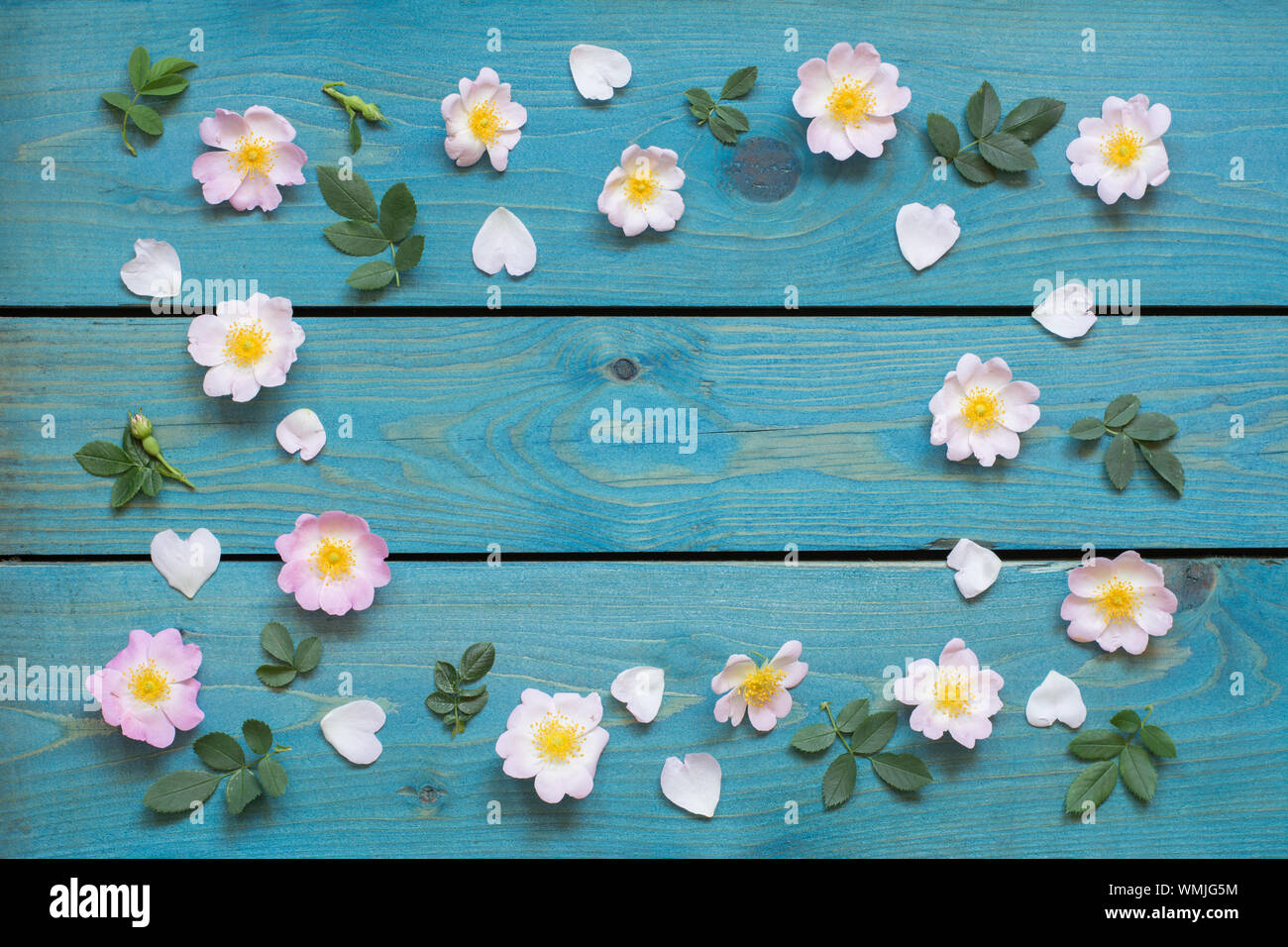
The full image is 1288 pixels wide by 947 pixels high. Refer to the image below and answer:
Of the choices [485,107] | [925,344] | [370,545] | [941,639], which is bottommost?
[941,639]

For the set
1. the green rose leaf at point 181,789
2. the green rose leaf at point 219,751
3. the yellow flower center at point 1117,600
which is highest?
the yellow flower center at point 1117,600

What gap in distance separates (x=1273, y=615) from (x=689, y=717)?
55 cm

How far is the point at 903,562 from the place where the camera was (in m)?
0.79

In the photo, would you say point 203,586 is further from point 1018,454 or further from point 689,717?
point 1018,454

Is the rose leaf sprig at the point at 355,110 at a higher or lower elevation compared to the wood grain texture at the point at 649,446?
higher

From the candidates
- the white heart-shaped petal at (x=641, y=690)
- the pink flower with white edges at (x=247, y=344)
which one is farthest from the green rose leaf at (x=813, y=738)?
the pink flower with white edges at (x=247, y=344)

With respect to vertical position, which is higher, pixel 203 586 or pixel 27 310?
pixel 27 310

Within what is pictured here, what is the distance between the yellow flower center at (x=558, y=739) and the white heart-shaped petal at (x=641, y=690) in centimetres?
5

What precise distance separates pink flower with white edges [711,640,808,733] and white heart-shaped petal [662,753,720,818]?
46 mm

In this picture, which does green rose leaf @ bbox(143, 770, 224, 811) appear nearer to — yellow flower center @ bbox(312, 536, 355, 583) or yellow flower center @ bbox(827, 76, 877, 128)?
yellow flower center @ bbox(312, 536, 355, 583)

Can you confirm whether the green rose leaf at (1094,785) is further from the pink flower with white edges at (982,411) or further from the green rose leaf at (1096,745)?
the pink flower with white edges at (982,411)

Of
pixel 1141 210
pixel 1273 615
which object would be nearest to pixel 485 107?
pixel 1141 210

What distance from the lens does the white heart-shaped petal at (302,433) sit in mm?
764

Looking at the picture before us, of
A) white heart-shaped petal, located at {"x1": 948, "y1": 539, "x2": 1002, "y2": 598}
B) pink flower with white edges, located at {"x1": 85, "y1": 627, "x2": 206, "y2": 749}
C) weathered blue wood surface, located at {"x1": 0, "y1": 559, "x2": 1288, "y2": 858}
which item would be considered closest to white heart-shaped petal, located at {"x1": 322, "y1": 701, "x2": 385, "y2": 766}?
weathered blue wood surface, located at {"x1": 0, "y1": 559, "x2": 1288, "y2": 858}
